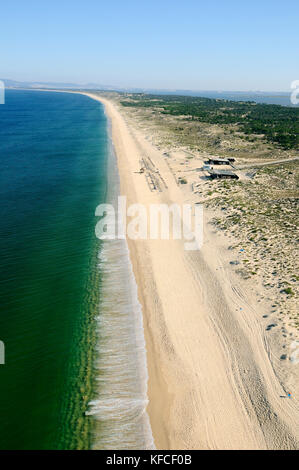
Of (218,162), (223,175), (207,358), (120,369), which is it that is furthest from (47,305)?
(218,162)

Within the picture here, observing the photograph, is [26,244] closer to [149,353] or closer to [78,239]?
[78,239]

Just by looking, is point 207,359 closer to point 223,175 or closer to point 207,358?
point 207,358

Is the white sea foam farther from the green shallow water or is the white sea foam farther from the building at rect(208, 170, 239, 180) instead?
the building at rect(208, 170, 239, 180)

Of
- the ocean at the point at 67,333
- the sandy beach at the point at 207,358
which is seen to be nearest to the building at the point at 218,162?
the ocean at the point at 67,333

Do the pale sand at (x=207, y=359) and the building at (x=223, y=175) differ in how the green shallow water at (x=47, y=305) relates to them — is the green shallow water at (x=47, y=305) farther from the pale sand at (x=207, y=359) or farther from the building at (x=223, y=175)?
the building at (x=223, y=175)

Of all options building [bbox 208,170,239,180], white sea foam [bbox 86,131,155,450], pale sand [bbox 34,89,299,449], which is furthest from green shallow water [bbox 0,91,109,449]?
building [bbox 208,170,239,180]

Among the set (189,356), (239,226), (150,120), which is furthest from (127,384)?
(150,120)
